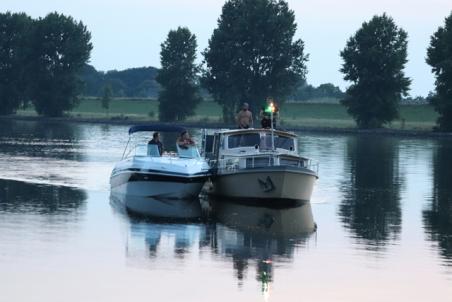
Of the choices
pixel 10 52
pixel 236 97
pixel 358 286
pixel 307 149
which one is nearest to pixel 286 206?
pixel 358 286

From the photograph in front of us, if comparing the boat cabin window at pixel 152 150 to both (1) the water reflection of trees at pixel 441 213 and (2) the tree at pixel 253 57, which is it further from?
(2) the tree at pixel 253 57

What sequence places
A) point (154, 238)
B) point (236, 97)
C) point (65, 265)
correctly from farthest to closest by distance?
point (236, 97) < point (154, 238) < point (65, 265)

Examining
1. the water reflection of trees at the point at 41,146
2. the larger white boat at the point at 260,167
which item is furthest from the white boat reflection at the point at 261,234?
the water reflection of trees at the point at 41,146

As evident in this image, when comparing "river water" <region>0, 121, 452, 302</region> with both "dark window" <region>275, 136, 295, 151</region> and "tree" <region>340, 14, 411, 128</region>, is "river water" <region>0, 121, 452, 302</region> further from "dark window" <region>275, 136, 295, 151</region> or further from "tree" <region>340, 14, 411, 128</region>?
"tree" <region>340, 14, 411, 128</region>

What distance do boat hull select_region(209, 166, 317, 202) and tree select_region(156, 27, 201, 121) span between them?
91.5 meters

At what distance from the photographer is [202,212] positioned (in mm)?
35438

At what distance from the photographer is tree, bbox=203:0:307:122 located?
123m

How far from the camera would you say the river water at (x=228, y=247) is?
22156mm

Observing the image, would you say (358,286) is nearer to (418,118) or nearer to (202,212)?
(202,212)

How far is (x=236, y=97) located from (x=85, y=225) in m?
91.5

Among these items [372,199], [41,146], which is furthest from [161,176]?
[41,146]

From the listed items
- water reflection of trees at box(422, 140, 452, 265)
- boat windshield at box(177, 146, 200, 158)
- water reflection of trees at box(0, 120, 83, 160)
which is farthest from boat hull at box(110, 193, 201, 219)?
water reflection of trees at box(0, 120, 83, 160)

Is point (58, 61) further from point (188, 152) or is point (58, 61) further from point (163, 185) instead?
point (163, 185)

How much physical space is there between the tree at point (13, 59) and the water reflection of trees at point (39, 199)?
329 ft
